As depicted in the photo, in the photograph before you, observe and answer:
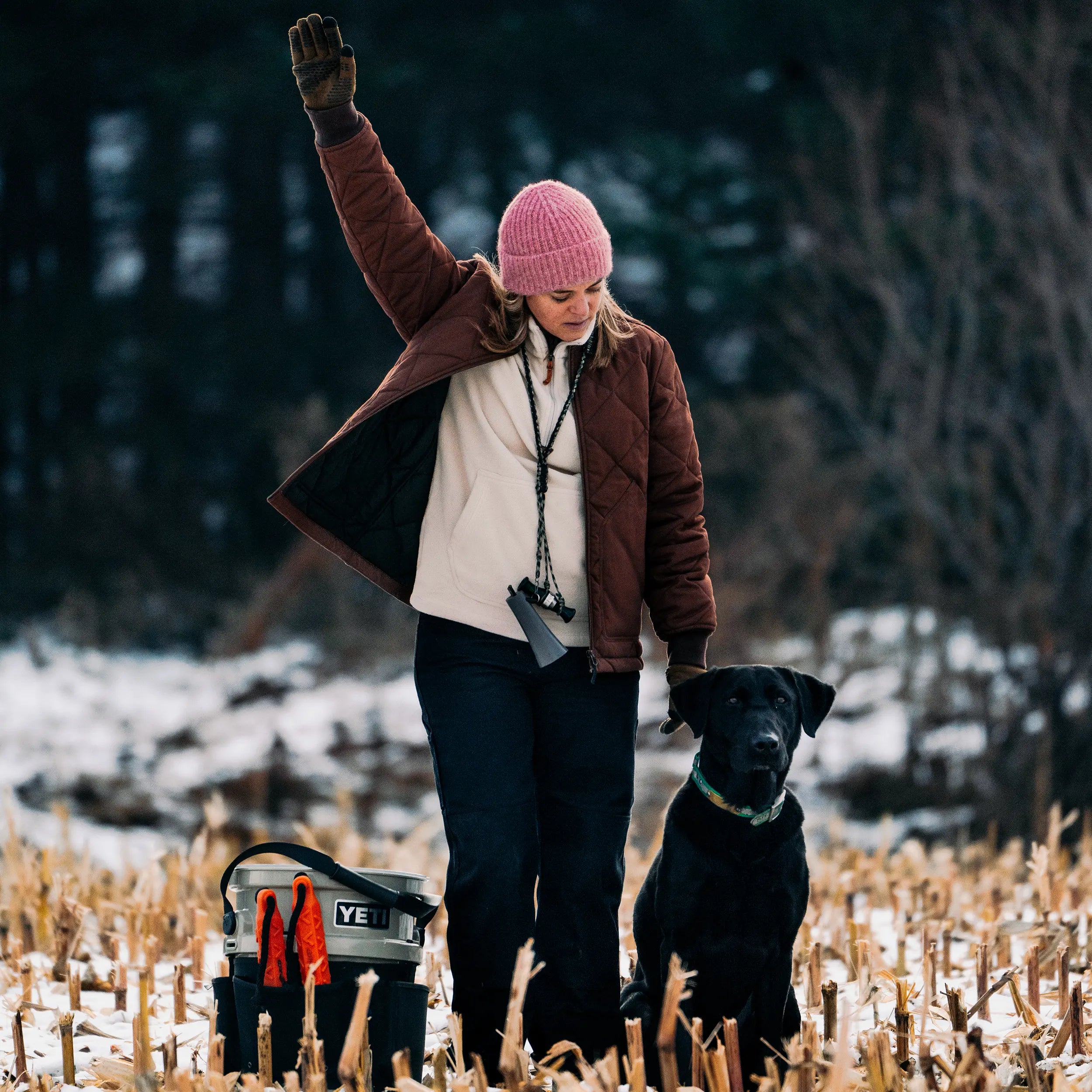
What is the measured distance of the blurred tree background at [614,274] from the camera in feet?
29.4

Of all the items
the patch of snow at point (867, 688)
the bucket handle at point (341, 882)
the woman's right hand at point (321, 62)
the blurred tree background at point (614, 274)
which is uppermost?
the blurred tree background at point (614, 274)

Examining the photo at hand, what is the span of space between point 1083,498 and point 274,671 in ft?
21.0

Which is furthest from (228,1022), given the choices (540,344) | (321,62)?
(321,62)

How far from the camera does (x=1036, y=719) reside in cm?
770

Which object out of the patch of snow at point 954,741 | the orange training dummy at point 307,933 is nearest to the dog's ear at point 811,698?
the orange training dummy at point 307,933

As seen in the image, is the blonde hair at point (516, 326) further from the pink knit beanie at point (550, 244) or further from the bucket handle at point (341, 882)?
the bucket handle at point (341, 882)

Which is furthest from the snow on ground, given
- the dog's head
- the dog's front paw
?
the dog's front paw

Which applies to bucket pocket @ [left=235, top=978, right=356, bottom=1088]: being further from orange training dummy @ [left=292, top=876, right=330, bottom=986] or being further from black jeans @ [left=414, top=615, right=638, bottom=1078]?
black jeans @ [left=414, top=615, right=638, bottom=1078]

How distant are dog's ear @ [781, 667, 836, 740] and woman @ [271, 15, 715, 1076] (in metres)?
0.22

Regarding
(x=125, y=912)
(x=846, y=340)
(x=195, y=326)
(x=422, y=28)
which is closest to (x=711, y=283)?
(x=846, y=340)

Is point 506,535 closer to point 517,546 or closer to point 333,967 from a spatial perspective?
point 517,546

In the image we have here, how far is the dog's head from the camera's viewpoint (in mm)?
2977

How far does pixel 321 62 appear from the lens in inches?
115

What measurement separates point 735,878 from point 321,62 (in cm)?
187
